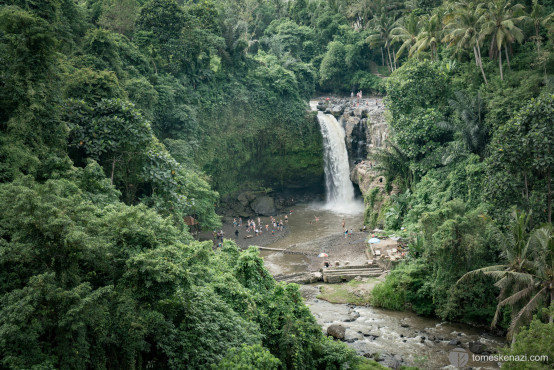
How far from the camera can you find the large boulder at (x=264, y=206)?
4169 centimetres

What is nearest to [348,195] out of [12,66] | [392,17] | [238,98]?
[238,98]

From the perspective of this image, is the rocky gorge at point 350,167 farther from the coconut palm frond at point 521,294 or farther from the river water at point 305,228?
the coconut palm frond at point 521,294

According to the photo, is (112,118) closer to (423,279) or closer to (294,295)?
(294,295)

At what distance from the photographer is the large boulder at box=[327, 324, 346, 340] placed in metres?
19.5

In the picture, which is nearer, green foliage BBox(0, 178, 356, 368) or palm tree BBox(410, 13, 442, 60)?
→ green foliage BBox(0, 178, 356, 368)

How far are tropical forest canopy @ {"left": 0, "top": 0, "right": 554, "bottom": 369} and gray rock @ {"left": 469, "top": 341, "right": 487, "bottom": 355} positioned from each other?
1.76 m

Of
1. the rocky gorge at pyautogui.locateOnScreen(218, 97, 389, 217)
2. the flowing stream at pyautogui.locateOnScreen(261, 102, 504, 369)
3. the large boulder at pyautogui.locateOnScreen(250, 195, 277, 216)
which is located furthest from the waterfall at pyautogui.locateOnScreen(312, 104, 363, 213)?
the flowing stream at pyautogui.locateOnScreen(261, 102, 504, 369)

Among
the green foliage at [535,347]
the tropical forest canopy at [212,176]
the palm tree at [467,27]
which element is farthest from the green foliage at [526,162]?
the green foliage at [535,347]

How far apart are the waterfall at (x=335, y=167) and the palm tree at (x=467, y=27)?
15.9 m

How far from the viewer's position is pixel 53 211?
391 inches

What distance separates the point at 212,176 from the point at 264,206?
231 inches

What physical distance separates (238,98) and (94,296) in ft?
111

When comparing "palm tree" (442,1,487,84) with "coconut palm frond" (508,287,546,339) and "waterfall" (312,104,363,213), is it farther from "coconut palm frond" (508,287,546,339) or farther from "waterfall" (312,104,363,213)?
"coconut palm frond" (508,287,546,339)

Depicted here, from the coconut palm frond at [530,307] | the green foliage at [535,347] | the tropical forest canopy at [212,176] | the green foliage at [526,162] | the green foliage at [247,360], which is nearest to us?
the tropical forest canopy at [212,176]
